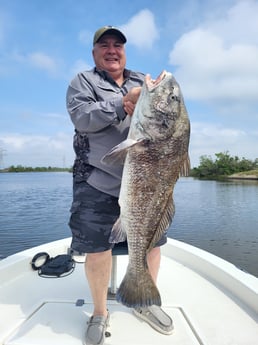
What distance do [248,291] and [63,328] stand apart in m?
2.14

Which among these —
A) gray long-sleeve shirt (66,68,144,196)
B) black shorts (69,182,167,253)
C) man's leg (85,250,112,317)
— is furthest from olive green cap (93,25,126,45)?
man's leg (85,250,112,317)

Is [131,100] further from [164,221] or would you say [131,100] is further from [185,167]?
[164,221]

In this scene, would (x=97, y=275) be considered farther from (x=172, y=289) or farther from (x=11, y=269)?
(x=11, y=269)

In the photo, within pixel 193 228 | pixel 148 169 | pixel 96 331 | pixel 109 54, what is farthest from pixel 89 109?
pixel 193 228

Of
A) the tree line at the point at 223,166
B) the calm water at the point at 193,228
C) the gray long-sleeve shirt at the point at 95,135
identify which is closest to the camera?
the gray long-sleeve shirt at the point at 95,135

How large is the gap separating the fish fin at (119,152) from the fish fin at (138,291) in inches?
38.9

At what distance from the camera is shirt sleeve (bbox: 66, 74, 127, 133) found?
2859 mm

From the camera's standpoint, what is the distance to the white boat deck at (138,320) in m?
3.13

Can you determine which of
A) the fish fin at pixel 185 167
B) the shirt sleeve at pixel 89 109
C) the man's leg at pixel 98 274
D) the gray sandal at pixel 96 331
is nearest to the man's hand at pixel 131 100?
the shirt sleeve at pixel 89 109

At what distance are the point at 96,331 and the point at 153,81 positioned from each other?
234 cm

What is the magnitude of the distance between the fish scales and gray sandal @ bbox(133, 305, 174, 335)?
507mm

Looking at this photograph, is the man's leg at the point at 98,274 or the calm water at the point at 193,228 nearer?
the man's leg at the point at 98,274

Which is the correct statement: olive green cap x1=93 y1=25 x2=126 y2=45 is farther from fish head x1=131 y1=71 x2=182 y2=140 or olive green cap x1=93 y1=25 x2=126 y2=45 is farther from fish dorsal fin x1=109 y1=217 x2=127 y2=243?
fish dorsal fin x1=109 y1=217 x2=127 y2=243

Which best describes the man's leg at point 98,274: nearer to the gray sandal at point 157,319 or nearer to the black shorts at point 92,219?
the black shorts at point 92,219
